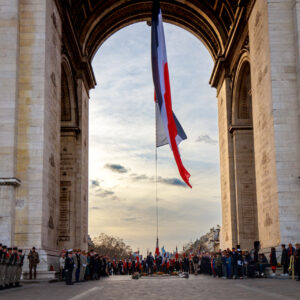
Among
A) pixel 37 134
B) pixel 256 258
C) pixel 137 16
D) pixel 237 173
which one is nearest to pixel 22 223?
pixel 37 134

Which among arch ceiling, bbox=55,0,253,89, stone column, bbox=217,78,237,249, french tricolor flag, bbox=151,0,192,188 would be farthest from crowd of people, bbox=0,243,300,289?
arch ceiling, bbox=55,0,253,89

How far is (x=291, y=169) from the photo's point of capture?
24984mm

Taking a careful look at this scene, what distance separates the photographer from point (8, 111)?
24156 mm

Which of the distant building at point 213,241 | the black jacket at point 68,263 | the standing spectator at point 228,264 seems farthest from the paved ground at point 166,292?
the distant building at point 213,241

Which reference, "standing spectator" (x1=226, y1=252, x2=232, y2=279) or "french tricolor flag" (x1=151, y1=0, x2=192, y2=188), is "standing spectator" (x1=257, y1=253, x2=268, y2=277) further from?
"french tricolor flag" (x1=151, y1=0, x2=192, y2=188)

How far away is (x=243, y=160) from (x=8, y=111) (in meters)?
18.6

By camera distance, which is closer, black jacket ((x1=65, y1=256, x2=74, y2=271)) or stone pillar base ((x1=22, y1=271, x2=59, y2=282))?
black jacket ((x1=65, y1=256, x2=74, y2=271))

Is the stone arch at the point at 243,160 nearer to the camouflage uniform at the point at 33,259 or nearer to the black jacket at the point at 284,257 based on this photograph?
the black jacket at the point at 284,257

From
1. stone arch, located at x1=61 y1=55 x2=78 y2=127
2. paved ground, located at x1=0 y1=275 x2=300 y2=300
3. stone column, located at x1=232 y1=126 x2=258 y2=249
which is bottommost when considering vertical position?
paved ground, located at x1=0 y1=275 x2=300 y2=300

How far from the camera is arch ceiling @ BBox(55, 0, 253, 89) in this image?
Result: 39.3 m

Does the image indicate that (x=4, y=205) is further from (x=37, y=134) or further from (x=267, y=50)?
(x=267, y=50)

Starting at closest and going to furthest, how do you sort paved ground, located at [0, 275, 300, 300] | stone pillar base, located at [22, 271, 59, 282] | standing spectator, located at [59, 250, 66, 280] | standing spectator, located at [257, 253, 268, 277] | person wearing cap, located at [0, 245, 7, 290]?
paved ground, located at [0, 275, 300, 300]
person wearing cap, located at [0, 245, 7, 290]
stone pillar base, located at [22, 271, 59, 282]
standing spectator, located at [59, 250, 66, 280]
standing spectator, located at [257, 253, 268, 277]

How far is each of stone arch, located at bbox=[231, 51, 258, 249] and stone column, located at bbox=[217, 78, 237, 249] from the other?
431 millimetres

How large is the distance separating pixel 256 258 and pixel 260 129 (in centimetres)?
652
